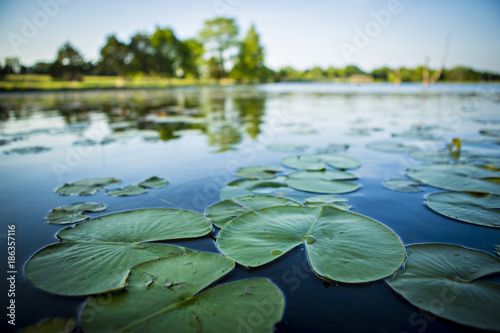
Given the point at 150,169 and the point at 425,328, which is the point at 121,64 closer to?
the point at 150,169

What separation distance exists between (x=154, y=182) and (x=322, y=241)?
1759 millimetres

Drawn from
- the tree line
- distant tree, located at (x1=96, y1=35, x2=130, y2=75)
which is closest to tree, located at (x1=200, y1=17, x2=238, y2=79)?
the tree line

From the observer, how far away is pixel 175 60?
1618 inches

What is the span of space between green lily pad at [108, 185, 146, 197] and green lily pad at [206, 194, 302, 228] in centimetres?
78

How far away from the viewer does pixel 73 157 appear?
353cm

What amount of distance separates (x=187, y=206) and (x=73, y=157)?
245cm

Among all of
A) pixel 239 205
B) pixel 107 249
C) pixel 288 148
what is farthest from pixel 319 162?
pixel 107 249

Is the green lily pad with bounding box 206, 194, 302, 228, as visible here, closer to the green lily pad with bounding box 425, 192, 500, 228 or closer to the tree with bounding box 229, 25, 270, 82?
the green lily pad with bounding box 425, 192, 500, 228

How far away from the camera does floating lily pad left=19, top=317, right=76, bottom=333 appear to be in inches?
38.3

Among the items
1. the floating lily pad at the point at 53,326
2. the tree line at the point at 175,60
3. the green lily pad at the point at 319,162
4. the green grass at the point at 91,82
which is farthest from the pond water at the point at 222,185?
the tree line at the point at 175,60

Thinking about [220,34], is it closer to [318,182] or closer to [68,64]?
[68,64]

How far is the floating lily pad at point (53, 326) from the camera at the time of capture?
972 millimetres

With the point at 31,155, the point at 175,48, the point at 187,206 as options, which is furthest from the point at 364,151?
the point at 175,48

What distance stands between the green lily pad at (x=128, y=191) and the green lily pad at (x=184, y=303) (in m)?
1.18
